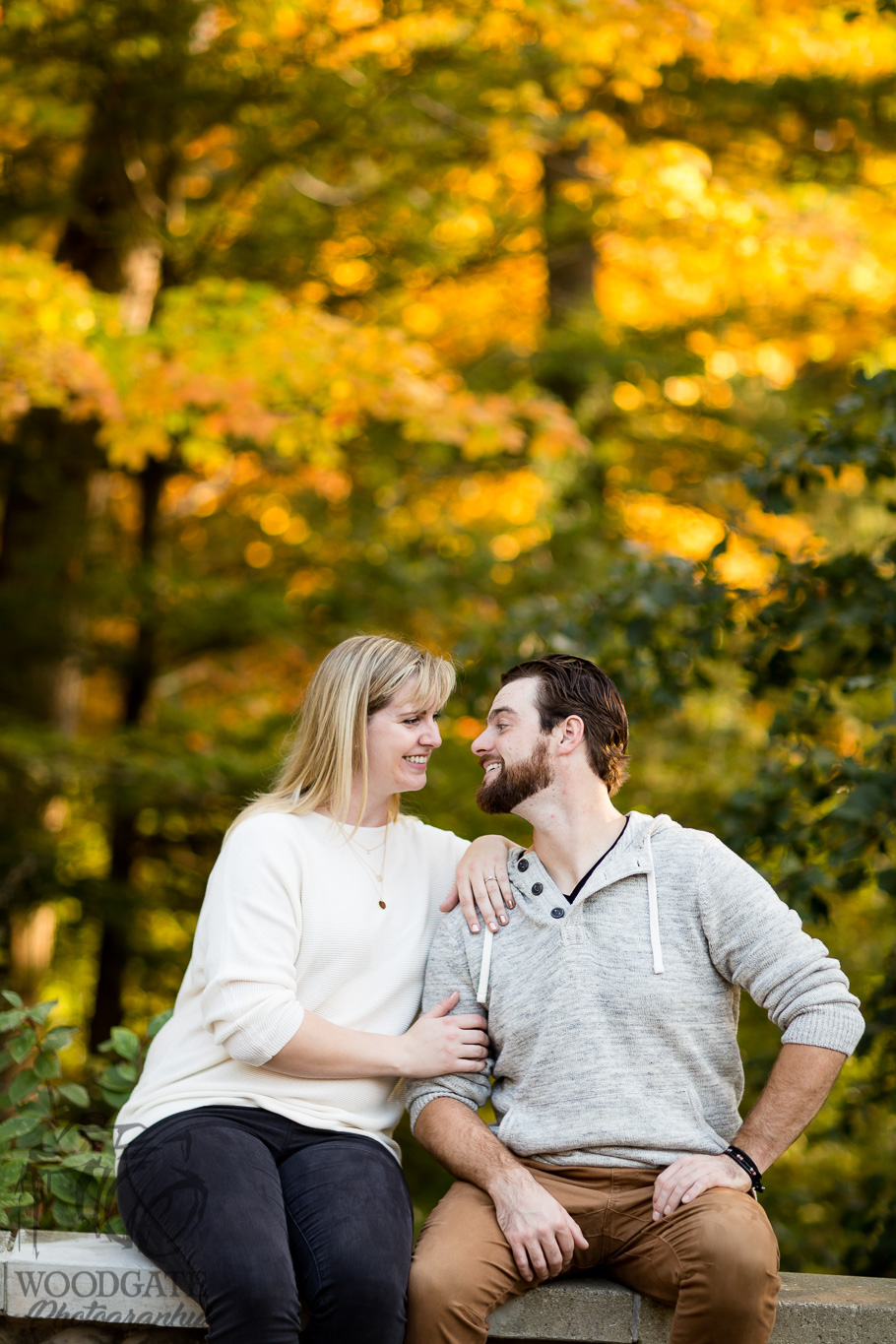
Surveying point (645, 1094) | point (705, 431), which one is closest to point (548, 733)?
point (645, 1094)

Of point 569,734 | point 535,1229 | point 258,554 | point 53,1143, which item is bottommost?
point 258,554

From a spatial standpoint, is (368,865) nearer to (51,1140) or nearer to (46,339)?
(51,1140)

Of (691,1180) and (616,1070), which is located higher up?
(616,1070)

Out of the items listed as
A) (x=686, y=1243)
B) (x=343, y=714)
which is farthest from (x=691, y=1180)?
(x=343, y=714)

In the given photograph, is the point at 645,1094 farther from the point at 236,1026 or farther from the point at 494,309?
the point at 494,309

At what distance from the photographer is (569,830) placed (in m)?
2.67

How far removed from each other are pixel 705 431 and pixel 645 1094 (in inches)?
271

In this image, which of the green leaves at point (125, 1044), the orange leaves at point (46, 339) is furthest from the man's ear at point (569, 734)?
the orange leaves at point (46, 339)

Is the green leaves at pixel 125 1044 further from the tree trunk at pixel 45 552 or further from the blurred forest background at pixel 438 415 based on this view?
the tree trunk at pixel 45 552

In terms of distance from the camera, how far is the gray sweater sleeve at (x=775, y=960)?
7.72 feet

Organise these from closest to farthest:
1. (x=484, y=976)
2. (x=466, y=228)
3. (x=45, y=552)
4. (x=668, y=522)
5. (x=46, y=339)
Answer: (x=484, y=976), (x=46, y=339), (x=45, y=552), (x=466, y=228), (x=668, y=522)

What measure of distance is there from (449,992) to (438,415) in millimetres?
3801

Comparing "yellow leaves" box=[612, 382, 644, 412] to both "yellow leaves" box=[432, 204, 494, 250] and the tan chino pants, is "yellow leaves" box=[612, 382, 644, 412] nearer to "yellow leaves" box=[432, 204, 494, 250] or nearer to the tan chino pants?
"yellow leaves" box=[432, 204, 494, 250]

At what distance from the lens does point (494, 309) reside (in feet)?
30.0
